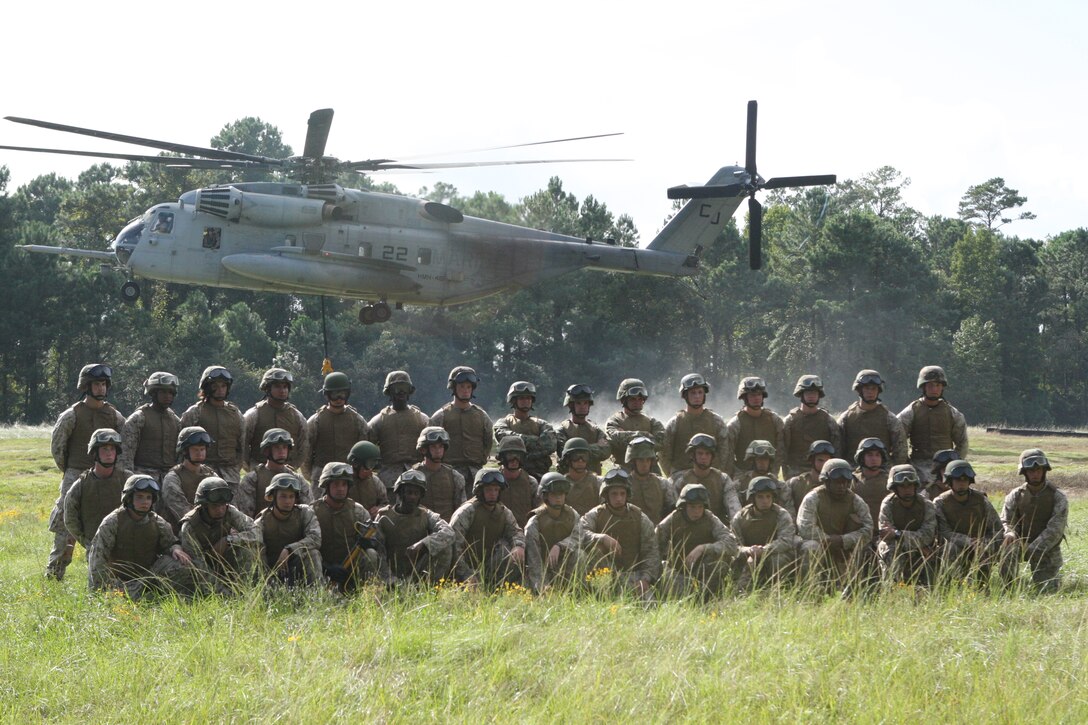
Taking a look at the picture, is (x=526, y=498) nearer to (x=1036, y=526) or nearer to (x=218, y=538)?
(x=218, y=538)

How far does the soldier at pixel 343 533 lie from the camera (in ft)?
35.7

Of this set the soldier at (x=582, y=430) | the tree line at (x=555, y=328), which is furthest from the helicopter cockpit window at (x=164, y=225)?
the tree line at (x=555, y=328)

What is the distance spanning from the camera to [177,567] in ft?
34.1

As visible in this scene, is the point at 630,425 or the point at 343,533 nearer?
the point at 343,533

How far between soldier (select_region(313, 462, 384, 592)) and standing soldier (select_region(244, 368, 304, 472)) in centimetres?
167

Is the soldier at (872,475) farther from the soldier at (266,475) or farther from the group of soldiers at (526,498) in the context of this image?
the soldier at (266,475)

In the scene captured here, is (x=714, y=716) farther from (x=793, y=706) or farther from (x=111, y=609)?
(x=111, y=609)

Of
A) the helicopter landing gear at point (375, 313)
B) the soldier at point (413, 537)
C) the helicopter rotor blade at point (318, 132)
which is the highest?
the helicopter rotor blade at point (318, 132)

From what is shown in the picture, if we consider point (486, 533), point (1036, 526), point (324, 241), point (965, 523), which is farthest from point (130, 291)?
point (1036, 526)

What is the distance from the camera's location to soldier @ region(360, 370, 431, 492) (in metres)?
→ 13.2

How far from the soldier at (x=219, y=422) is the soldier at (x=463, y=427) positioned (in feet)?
6.65

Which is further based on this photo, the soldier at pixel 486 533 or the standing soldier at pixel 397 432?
the standing soldier at pixel 397 432

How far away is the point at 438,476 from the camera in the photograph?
12.2 metres

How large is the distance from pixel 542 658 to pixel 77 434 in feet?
19.8
